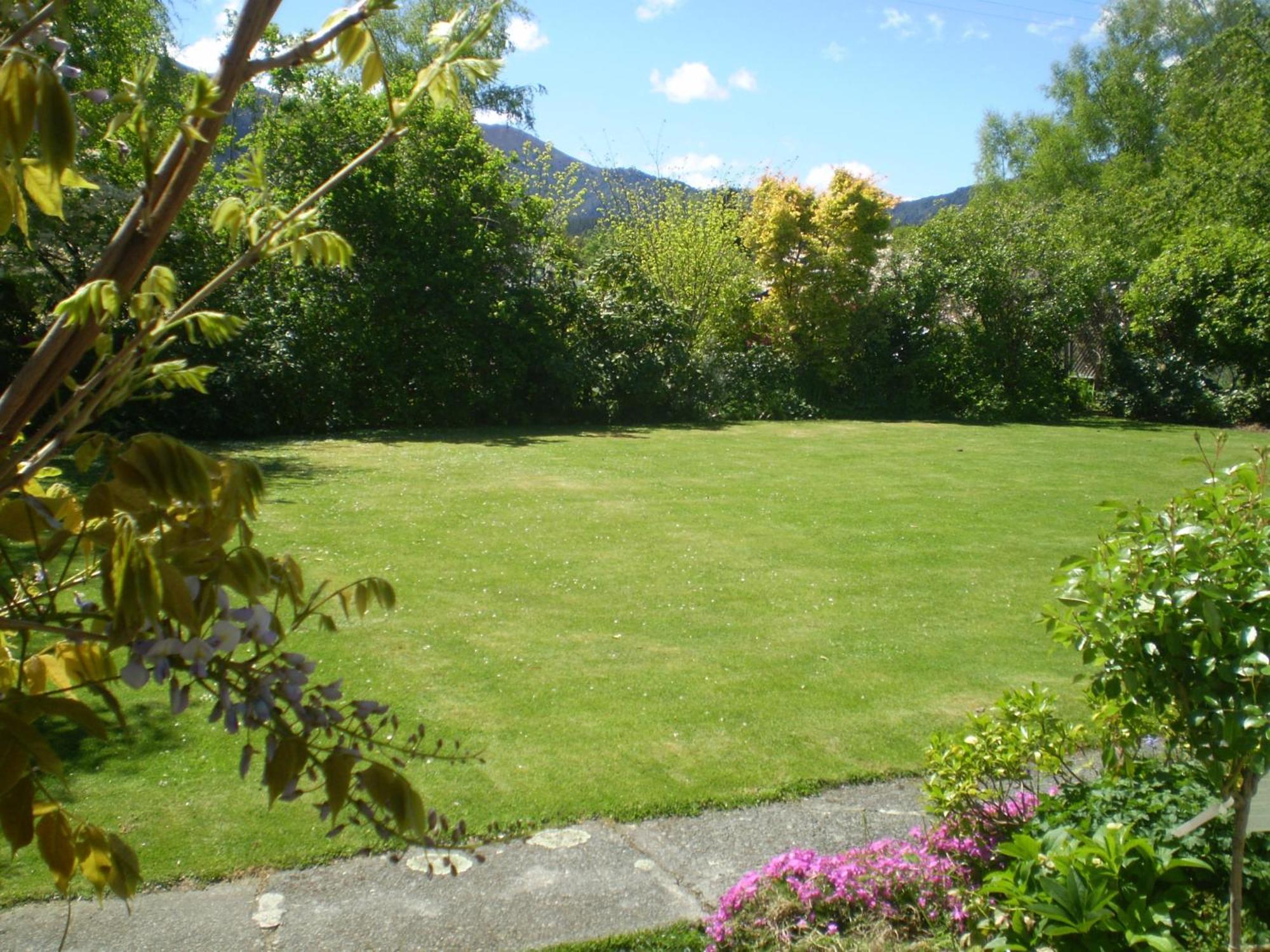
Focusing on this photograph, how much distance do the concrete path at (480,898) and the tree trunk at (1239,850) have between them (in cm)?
136

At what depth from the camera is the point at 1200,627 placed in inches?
102

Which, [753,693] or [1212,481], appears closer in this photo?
[1212,481]

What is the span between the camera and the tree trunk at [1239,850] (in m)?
2.61

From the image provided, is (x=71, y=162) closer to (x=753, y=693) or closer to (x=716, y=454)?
(x=753, y=693)

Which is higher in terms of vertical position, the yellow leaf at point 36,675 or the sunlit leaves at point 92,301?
the sunlit leaves at point 92,301

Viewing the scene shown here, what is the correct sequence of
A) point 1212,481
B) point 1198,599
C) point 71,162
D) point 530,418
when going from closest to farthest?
point 71,162 → point 1198,599 → point 1212,481 → point 530,418

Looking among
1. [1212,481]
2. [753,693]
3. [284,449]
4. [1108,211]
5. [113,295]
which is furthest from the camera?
[1108,211]

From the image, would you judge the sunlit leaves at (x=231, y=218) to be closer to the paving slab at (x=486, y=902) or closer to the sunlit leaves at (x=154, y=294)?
the sunlit leaves at (x=154, y=294)

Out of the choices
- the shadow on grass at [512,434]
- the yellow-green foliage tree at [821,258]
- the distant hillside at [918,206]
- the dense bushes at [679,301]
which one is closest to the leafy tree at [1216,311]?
the dense bushes at [679,301]

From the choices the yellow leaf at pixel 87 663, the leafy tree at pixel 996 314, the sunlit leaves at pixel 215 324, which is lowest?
the yellow leaf at pixel 87 663

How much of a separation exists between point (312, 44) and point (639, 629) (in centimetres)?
538

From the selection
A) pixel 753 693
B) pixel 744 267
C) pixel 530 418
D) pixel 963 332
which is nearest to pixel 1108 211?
pixel 963 332

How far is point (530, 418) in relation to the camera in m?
19.3

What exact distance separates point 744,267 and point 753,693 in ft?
61.3
